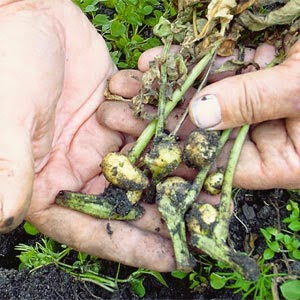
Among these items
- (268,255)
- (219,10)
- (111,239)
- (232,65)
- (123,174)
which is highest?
(219,10)

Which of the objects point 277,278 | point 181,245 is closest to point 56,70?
point 181,245

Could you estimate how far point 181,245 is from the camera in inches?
61.4

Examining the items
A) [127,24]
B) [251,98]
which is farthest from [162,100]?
[127,24]

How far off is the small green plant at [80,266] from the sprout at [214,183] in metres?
0.41

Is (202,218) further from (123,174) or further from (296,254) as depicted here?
(296,254)

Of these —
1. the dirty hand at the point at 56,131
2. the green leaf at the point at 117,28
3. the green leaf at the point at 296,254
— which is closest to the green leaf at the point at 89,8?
the green leaf at the point at 117,28

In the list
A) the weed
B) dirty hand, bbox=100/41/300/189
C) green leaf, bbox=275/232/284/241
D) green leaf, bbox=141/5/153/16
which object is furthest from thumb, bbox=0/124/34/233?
green leaf, bbox=141/5/153/16

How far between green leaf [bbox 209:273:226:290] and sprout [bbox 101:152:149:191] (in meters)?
0.41

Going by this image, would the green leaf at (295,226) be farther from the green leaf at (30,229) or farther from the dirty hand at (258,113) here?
the green leaf at (30,229)

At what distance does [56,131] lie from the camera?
71.5 inches

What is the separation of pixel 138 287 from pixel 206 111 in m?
0.66

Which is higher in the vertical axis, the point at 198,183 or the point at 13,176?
the point at 13,176

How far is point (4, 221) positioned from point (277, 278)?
2.76 ft

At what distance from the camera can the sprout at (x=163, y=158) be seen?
1608mm
